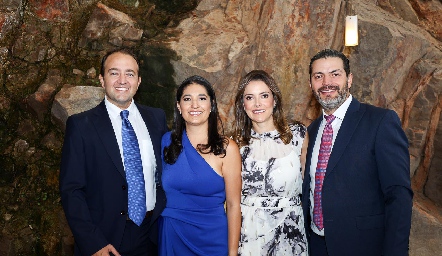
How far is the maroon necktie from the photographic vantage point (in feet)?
9.31

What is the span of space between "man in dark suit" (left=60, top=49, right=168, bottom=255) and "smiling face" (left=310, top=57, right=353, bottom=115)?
4.18ft

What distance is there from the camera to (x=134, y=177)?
115 inches

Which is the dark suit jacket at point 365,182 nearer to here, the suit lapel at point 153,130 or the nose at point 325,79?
the nose at point 325,79

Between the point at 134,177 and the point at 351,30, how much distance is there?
3964 millimetres

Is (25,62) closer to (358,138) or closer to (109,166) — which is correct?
(109,166)

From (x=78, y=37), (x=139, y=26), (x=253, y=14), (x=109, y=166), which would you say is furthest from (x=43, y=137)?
(x=253, y=14)

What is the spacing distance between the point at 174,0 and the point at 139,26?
0.89 m

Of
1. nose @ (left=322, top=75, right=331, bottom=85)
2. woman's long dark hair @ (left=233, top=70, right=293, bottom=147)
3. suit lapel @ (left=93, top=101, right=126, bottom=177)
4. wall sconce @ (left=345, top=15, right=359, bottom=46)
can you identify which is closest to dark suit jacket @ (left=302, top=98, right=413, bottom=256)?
nose @ (left=322, top=75, right=331, bottom=85)

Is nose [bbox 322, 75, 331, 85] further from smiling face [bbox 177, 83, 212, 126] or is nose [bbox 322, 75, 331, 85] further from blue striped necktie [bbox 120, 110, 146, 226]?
blue striped necktie [bbox 120, 110, 146, 226]

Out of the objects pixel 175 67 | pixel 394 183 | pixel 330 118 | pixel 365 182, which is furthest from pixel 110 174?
pixel 175 67

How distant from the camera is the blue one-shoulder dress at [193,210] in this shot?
2.99 m

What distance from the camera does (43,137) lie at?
A: 5078mm

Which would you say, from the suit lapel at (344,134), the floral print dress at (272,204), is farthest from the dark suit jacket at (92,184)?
the suit lapel at (344,134)

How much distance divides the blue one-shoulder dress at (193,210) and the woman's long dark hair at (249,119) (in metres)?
0.43
